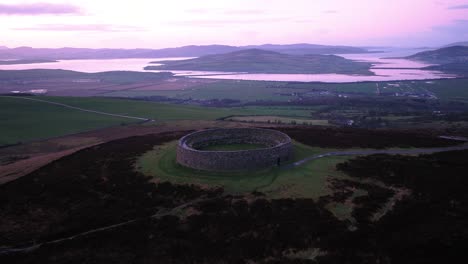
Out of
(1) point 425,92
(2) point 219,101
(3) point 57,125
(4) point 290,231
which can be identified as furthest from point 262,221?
(1) point 425,92

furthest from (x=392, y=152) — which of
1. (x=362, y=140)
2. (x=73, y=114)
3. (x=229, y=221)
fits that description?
(x=73, y=114)

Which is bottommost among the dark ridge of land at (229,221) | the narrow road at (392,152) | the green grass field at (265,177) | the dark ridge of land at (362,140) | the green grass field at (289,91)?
the dark ridge of land at (229,221)

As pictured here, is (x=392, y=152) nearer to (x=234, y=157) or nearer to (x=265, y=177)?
(x=265, y=177)

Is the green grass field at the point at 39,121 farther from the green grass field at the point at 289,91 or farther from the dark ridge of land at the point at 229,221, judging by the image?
the green grass field at the point at 289,91

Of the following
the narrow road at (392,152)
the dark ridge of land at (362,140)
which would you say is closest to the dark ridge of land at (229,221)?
the narrow road at (392,152)

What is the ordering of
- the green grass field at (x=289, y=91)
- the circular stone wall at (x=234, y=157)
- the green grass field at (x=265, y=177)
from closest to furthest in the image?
the green grass field at (x=265, y=177), the circular stone wall at (x=234, y=157), the green grass field at (x=289, y=91)

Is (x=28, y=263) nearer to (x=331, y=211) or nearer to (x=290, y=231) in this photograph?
(x=290, y=231)

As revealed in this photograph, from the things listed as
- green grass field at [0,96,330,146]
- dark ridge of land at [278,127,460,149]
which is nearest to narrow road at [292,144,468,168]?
dark ridge of land at [278,127,460,149]

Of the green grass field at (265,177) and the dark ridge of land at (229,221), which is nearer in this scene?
the dark ridge of land at (229,221)

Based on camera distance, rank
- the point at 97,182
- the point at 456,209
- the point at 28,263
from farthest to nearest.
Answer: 1. the point at 97,182
2. the point at 456,209
3. the point at 28,263

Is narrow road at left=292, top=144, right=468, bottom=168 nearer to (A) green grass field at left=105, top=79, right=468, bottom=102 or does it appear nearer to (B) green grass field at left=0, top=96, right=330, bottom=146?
(B) green grass field at left=0, top=96, right=330, bottom=146
